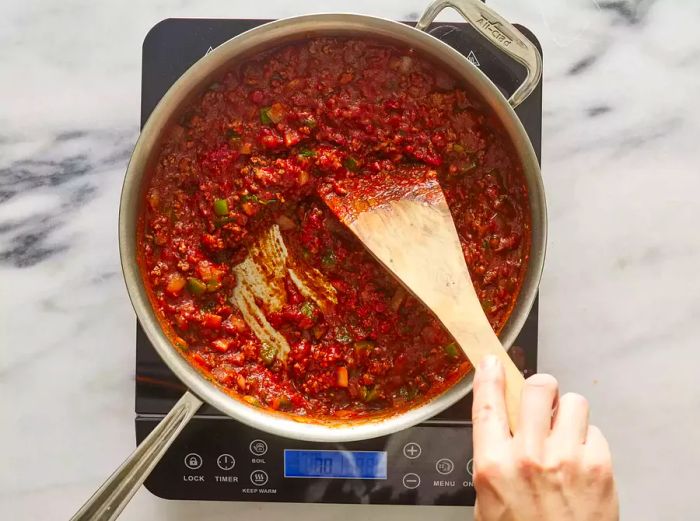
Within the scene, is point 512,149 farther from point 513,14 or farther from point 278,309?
point 278,309

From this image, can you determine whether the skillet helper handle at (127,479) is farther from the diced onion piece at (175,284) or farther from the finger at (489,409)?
the finger at (489,409)

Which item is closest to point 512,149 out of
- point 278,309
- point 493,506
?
point 278,309

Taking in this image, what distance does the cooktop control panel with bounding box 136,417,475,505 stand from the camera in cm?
211

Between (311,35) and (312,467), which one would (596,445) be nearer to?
(312,467)

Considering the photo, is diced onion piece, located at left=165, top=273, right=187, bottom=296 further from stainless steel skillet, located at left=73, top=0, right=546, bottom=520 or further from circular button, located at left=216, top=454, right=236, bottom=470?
circular button, located at left=216, top=454, right=236, bottom=470

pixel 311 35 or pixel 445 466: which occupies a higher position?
pixel 311 35

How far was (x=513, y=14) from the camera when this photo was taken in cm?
221

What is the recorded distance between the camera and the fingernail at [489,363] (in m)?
1.64

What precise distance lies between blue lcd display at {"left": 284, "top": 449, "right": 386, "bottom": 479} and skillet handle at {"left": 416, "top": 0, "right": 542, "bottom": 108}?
3.58ft

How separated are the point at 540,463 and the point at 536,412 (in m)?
0.11

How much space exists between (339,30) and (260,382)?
1.01 m

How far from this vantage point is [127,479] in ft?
5.82

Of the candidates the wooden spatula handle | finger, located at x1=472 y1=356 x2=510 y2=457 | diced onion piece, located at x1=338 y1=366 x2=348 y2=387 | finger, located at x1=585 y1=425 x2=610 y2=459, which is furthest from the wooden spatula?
diced onion piece, located at x1=338 y1=366 x2=348 y2=387

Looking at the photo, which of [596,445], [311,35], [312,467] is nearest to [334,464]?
[312,467]
